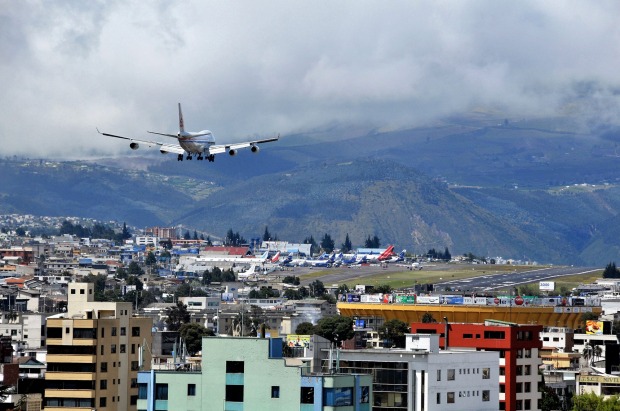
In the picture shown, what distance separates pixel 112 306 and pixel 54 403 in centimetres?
1614

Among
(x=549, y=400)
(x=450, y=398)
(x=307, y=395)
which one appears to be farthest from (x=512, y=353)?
(x=307, y=395)

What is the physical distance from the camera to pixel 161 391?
109m

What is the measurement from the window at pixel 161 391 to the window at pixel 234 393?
159 inches

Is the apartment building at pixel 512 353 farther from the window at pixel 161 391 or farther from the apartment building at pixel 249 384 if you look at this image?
the window at pixel 161 391

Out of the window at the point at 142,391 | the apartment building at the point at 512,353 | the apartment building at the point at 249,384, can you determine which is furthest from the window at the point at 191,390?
the apartment building at the point at 512,353

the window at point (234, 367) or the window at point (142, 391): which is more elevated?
the window at point (234, 367)

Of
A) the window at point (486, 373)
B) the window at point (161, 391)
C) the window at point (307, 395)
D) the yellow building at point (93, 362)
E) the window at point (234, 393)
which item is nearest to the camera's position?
the window at point (307, 395)

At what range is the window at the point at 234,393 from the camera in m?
106

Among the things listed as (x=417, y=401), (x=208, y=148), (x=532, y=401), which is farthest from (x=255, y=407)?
(x=208, y=148)

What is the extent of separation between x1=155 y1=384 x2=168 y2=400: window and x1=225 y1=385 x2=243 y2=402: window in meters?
4.04

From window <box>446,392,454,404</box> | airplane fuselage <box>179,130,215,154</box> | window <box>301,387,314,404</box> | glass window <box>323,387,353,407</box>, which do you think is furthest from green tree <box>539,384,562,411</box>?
window <box>301,387,314,404</box>

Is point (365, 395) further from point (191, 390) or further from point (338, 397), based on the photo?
point (191, 390)

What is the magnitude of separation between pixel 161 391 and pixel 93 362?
41.7 m

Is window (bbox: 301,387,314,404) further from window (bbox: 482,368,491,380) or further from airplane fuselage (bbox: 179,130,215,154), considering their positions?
airplane fuselage (bbox: 179,130,215,154)
